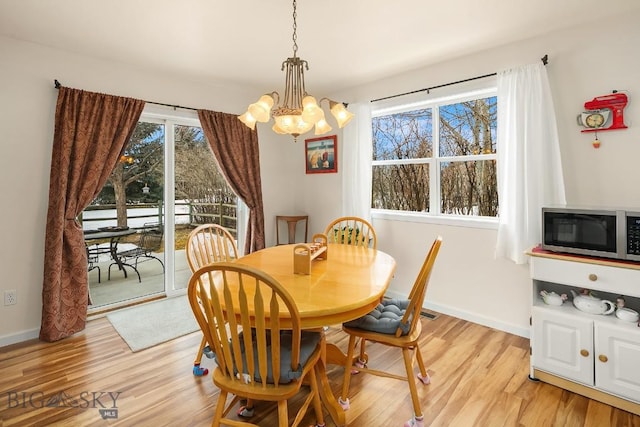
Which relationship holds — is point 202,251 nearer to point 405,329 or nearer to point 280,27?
point 405,329

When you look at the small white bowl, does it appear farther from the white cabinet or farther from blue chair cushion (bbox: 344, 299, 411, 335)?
blue chair cushion (bbox: 344, 299, 411, 335)

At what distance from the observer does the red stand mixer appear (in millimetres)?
2193

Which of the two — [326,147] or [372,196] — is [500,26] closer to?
[372,196]

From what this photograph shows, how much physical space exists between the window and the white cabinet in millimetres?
1019

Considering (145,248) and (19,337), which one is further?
(145,248)

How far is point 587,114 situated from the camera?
2307 millimetres

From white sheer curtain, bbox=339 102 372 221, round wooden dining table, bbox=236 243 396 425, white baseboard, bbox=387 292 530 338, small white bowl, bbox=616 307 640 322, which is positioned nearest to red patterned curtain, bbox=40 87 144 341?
round wooden dining table, bbox=236 243 396 425

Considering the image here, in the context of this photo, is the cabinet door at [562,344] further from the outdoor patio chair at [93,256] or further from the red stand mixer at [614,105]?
the outdoor patio chair at [93,256]

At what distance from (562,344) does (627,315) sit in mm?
369

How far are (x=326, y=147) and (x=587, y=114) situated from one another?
2.58 m

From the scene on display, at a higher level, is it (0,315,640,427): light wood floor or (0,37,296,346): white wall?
(0,37,296,346): white wall

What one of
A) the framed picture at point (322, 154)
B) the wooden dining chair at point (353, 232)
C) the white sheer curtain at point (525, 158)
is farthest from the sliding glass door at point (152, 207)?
the white sheer curtain at point (525, 158)

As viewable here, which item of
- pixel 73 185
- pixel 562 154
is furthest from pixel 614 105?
pixel 73 185

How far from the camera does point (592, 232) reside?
194 cm
